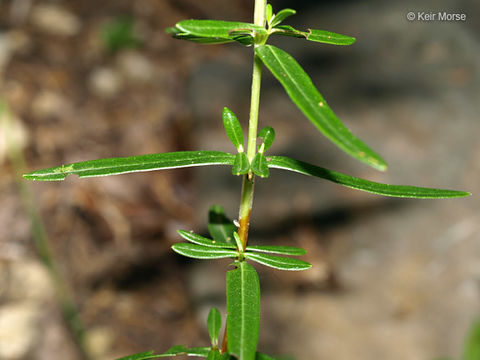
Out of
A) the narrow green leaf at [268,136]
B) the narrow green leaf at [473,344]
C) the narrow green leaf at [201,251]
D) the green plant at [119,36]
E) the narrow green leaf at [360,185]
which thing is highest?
the green plant at [119,36]

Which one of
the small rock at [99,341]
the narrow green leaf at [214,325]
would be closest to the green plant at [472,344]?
the narrow green leaf at [214,325]

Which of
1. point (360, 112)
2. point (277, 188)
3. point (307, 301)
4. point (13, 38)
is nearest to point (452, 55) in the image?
point (360, 112)

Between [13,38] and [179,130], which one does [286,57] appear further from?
[13,38]

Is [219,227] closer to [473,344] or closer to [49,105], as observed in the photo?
[473,344]

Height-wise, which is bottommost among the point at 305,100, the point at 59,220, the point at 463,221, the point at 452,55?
the point at 59,220

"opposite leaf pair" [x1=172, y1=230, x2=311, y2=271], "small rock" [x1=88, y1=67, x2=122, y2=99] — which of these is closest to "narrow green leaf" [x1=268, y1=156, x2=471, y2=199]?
"opposite leaf pair" [x1=172, y1=230, x2=311, y2=271]

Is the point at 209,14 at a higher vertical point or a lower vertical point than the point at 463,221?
higher

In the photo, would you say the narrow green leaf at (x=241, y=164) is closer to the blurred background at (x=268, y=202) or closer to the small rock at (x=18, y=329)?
the blurred background at (x=268, y=202)

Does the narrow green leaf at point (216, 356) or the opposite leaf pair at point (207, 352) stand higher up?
the narrow green leaf at point (216, 356)
